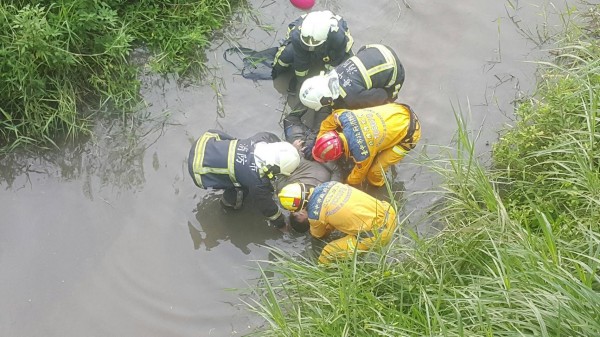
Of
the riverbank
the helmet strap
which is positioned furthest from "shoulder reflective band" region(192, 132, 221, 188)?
the riverbank

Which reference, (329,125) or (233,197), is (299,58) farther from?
(233,197)

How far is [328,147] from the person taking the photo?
15.2 feet

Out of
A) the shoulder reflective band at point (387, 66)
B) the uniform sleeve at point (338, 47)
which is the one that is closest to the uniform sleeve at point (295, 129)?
the uniform sleeve at point (338, 47)

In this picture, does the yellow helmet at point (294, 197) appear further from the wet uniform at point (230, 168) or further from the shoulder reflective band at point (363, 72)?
the shoulder reflective band at point (363, 72)

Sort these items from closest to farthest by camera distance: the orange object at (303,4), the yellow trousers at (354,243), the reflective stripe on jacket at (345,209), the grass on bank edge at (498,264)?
the grass on bank edge at (498,264), the yellow trousers at (354,243), the reflective stripe on jacket at (345,209), the orange object at (303,4)

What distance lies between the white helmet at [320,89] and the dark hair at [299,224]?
93 cm

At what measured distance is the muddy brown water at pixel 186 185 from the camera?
4.44 m

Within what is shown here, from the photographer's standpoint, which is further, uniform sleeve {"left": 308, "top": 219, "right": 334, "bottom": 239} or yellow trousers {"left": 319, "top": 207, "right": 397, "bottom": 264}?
uniform sleeve {"left": 308, "top": 219, "right": 334, "bottom": 239}

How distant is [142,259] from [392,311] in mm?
2109

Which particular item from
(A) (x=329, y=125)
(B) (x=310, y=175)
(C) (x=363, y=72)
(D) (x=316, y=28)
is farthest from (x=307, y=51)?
(B) (x=310, y=175)

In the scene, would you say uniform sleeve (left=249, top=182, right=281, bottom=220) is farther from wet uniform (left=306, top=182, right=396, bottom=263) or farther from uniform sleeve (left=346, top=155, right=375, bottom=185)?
uniform sleeve (left=346, top=155, right=375, bottom=185)

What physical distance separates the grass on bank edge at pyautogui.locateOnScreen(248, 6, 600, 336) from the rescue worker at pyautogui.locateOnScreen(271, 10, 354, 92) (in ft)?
5.04

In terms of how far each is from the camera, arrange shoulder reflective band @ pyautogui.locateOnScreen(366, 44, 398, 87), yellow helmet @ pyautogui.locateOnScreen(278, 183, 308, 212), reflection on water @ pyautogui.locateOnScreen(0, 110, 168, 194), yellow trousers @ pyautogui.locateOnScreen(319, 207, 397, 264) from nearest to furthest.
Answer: yellow trousers @ pyautogui.locateOnScreen(319, 207, 397, 264), yellow helmet @ pyautogui.locateOnScreen(278, 183, 308, 212), shoulder reflective band @ pyautogui.locateOnScreen(366, 44, 398, 87), reflection on water @ pyautogui.locateOnScreen(0, 110, 168, 194)

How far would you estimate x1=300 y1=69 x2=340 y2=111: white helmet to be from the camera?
15.9ft
